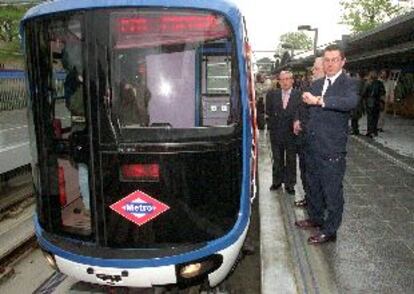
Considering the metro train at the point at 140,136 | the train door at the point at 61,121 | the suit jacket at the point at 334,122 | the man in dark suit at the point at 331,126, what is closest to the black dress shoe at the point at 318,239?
the man in dark suit at the point at 331,126

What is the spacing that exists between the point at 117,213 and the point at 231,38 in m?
1.65

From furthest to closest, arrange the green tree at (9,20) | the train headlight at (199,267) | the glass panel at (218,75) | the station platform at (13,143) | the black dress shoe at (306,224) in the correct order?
the green tree at (9,20)
the station platform at (13,143)
the black dress shoe at (306,224)
the glass panel at (218,75)
the train headlight at (199,267)

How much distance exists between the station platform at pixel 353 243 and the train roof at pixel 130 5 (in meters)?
2.48

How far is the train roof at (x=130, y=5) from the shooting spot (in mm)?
3441

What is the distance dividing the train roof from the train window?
2.5 inches

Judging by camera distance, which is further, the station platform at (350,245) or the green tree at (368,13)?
the green tree at (368,13)

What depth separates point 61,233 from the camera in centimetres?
394

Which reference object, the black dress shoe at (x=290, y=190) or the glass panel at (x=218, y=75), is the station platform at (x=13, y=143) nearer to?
the black dress shoe at (x=290, y=190)

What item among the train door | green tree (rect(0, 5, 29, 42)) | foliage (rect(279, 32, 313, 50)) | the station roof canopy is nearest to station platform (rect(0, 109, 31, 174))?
the train door

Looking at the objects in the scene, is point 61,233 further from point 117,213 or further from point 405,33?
point 405,33

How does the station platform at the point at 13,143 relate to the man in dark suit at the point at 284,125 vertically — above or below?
below

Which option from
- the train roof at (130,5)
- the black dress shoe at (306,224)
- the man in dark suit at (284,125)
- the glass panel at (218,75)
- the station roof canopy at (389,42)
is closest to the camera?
the train roof at (130,5)

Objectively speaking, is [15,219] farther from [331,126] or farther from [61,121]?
[331,126]

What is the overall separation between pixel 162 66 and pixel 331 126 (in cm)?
194
